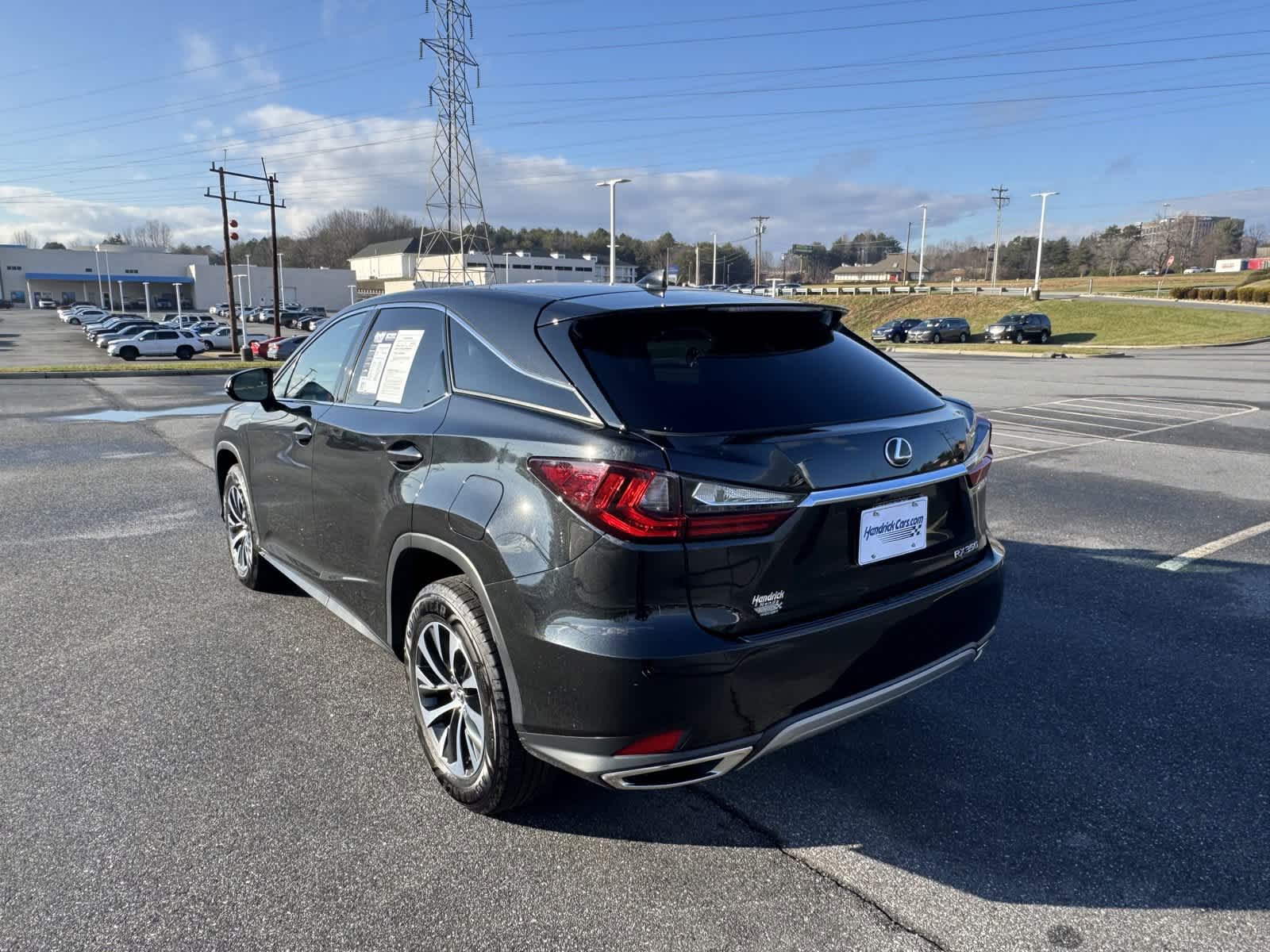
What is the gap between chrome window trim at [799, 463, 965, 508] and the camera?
2.38 metres

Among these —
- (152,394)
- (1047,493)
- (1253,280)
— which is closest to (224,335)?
(152,394)

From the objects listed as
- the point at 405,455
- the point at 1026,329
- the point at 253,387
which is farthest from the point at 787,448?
the point at 1026,329

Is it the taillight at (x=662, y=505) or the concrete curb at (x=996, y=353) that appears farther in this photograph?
the concrete curb at (x=996, y=353)

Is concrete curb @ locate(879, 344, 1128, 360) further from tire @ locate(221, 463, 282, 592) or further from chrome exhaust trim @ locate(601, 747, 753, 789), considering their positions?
chrome exhaust trim @ locate(601, 747, 753, 789)

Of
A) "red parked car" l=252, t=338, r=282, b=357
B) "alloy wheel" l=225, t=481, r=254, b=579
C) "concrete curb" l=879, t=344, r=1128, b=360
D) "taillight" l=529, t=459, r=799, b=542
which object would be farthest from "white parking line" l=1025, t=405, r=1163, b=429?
"red parked car" l=252, t=338, r=282, b=357

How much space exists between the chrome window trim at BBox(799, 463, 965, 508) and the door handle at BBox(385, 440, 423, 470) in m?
1.40

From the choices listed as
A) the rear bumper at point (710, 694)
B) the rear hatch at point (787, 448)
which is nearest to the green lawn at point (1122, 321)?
the rear hatch at point (787, 448)

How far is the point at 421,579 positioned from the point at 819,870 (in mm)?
1702

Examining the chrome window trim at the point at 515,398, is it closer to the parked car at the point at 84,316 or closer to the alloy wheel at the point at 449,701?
the alloy wheel at the point at 449,701

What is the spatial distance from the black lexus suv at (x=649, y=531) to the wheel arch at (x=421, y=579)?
1cm

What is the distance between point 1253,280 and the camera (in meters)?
76.0

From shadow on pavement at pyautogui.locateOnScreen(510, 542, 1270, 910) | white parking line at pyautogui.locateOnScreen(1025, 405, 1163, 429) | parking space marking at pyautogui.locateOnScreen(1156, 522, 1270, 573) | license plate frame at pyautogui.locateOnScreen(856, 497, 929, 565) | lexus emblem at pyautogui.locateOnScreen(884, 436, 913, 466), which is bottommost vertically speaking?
shadow on pavement at pyautogui.locateOnScreen(510, 542, 1270, 910)

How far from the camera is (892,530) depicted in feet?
8.53

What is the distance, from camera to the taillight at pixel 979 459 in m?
2.92
